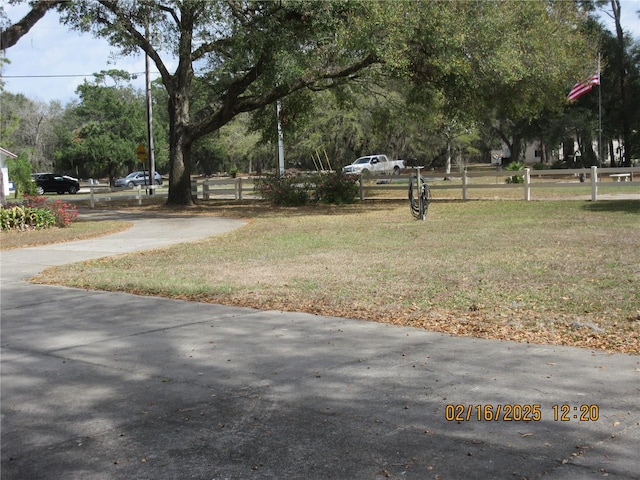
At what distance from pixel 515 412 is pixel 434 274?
5.51 metres

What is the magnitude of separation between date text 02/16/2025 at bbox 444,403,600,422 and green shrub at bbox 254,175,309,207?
920 inches

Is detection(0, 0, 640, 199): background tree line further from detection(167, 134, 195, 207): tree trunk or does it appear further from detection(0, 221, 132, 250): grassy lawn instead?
detection(0, 221, 132, 250): grassy lawn

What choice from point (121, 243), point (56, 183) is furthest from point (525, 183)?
point (56, 183)

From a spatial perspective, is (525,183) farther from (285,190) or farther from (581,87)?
(285,190)

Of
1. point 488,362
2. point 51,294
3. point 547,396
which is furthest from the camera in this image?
point 51,294

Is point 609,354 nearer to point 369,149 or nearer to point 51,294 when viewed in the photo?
point 51,294

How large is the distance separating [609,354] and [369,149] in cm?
5023

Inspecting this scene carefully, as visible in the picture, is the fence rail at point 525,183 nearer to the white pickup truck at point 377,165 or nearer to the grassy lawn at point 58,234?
the grassy lawn at point 58,234

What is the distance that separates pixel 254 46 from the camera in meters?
21.8

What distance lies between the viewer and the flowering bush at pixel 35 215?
1981 centimetres

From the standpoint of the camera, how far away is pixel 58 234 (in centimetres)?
1855

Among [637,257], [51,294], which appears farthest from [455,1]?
[51,294]

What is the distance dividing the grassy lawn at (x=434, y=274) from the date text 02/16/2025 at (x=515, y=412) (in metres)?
1.80

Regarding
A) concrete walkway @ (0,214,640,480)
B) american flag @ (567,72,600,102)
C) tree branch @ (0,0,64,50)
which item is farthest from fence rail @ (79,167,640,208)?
concrete walkway @ (0,214,640,480)
